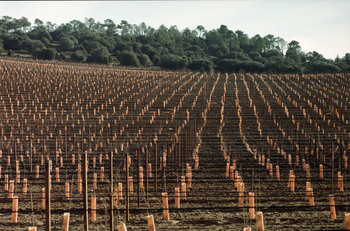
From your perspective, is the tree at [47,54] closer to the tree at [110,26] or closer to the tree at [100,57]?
the tree at [100,57]

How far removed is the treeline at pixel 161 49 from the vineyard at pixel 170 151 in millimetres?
17515

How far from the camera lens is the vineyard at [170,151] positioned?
9.76 meters

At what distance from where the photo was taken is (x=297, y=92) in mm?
36469

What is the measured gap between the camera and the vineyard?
32.0 ft

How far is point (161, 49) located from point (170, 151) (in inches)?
2513

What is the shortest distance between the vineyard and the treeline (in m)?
17.5

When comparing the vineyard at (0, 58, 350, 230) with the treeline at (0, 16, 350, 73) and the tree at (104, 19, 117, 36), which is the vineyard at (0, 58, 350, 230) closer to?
the treeline at (0, 16, 350, 73)

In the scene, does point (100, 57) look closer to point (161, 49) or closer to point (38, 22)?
point (161, 49)

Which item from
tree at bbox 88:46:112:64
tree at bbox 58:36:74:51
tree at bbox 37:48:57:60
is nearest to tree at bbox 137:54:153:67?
tree at bbox 88:46:112:64

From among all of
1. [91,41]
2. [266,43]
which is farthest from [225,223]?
[266,43]

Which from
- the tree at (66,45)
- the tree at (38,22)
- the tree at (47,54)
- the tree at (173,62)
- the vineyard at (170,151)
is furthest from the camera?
the tree at (38,22)

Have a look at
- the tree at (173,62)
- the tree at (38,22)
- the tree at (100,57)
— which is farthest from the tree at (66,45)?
the tree at (38,22)

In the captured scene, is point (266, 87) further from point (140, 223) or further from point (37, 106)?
point (140, 223)

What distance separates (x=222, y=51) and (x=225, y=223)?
7824 centimetres
